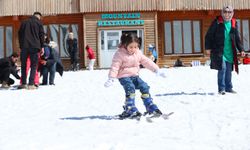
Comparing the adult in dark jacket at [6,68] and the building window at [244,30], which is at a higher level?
the building window at [244,30]

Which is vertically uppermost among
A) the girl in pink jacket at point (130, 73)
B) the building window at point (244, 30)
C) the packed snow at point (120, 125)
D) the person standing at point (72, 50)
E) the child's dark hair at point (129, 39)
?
the building window at point (244, 30)

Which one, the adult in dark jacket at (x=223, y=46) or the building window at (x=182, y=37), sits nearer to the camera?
the adult in dark jacket at (x=223, y=46)

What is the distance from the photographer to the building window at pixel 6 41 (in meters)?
24.8

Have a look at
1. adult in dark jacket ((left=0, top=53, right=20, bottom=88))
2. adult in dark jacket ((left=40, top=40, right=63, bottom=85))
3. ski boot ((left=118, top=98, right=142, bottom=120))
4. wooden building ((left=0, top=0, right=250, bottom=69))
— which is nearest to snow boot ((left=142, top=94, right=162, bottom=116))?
ski boot ((left=118, top=98, right=142, bottom=120))

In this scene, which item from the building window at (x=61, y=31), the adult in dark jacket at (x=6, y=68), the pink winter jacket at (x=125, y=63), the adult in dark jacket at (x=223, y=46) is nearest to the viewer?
the pink winter jacket at (x=125, y=63)

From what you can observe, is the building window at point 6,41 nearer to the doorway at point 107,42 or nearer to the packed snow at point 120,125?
the doorway at point 107,42

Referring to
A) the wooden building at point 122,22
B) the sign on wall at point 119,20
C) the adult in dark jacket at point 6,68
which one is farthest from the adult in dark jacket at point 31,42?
the sign on wall at point 119,20

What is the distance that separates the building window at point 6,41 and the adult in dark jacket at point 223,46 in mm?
18321

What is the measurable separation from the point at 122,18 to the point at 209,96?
16733 millimetres

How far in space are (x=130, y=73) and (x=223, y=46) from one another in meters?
2.79

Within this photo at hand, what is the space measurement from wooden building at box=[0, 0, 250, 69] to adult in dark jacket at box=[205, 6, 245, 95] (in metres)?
15.9

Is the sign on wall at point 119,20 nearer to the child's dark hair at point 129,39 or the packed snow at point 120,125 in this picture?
the packed snow at point 120,125

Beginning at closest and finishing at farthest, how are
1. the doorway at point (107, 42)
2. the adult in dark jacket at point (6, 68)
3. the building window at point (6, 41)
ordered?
the adult in dark jacket at point (6, 68), the doorway at point (107, 42), the building window at point (6, 41)

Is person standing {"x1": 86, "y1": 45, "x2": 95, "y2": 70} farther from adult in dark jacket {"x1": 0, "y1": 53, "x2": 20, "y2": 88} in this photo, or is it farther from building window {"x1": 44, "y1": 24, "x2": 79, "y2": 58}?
adult in dark jacket {"x1": 0, "y1": 53, "x2": 20, "y2": 88}
